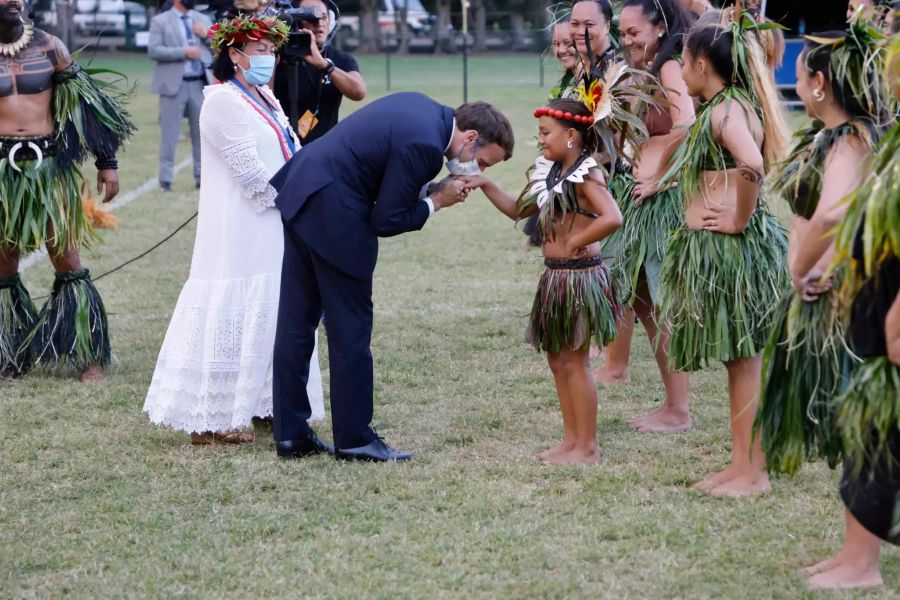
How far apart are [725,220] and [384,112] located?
1.29 meters

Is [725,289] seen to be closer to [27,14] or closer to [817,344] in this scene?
[817,344]

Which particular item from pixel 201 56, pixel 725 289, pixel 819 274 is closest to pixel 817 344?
pixel 819 274

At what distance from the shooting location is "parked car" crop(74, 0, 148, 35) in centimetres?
2899

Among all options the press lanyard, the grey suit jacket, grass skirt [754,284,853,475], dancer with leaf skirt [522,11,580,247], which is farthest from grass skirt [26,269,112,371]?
the grey suit jacket

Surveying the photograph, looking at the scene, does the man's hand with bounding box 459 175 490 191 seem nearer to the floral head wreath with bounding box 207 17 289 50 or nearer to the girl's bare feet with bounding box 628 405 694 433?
the floral head wreath with bounding box 207 17 289 50

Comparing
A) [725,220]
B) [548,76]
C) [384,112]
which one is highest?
[384,112]

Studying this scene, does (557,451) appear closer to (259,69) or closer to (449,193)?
(449,193)

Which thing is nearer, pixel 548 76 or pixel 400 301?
pixel 400 301

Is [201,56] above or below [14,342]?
above

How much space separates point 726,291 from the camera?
167 inches

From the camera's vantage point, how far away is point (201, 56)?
42.7ft

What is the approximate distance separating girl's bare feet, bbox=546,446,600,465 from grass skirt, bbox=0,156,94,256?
2782mm

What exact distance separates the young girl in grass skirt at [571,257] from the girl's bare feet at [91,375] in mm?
2463

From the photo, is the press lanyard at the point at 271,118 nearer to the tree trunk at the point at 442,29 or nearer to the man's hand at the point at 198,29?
the man's hand at the point at 198,29
